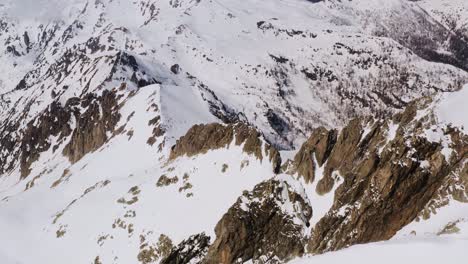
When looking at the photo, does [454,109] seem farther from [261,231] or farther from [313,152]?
[261,231]

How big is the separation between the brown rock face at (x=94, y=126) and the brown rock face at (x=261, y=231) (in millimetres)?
104115

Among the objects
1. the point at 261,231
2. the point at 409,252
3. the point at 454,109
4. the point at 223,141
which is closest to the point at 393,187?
the point at 454,109

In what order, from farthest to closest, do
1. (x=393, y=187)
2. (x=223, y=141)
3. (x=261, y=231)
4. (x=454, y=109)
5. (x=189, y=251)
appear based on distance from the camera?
(x=223, y=141)
(x=189, y=251)
(x=261, y=231)
(x=454, y=109)
(x=393, y=187)

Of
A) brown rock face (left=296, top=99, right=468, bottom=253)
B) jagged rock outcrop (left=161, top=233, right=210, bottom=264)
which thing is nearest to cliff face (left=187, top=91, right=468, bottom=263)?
brown rock face (left=296, top=99, right=468, bottom=253)

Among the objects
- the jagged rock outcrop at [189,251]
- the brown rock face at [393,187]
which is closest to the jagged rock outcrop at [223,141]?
the jagged rock outcrop at [189,251]

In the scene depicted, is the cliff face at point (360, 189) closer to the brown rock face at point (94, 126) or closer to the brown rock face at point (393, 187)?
the brown rock face at point (393, 187)

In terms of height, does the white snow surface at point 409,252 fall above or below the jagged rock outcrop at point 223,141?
above

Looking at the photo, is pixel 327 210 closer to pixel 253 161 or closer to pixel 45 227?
pixel 253 161

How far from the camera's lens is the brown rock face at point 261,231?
56.4 metres

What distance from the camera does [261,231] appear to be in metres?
57.8

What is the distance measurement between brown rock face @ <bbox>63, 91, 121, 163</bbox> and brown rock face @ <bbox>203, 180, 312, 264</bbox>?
10411 cm

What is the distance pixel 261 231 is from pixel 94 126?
121 meters

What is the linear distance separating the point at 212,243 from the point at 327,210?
12575mm

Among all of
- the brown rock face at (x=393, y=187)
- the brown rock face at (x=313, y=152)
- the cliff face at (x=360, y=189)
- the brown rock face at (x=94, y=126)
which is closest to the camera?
the brown rock face at (x=393, y=187)
